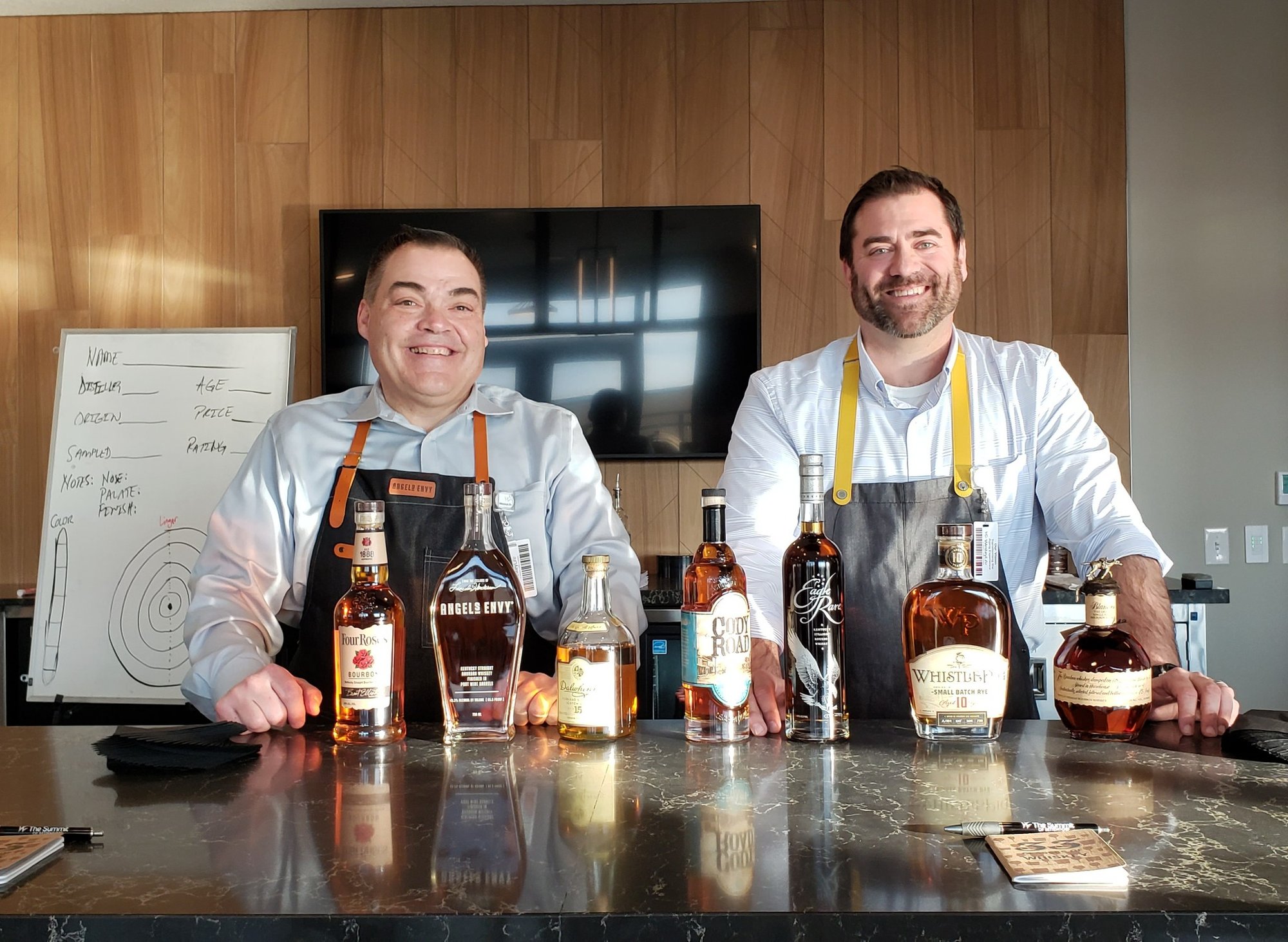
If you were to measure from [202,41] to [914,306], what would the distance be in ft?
10.1

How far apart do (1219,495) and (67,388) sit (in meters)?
3.69

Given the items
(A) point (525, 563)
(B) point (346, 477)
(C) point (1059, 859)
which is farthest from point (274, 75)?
(C) point (1059, 859)

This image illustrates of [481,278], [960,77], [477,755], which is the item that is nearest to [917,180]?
[481,278]

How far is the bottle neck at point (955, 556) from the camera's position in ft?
3.46

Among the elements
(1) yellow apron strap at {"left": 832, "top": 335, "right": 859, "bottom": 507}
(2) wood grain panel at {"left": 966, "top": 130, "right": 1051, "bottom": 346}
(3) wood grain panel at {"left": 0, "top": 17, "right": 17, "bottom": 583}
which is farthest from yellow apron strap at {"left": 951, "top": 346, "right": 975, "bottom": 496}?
(3) wood grain panel at {"left": 0, "top": 17, "right": 17, "bottom": 583}

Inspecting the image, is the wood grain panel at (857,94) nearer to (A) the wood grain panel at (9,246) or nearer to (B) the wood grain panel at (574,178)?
(B) the wood grain panel at (574,178)

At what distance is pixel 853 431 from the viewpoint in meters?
1.66

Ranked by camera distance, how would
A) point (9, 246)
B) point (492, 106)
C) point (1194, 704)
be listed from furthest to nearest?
1. point (9, 246)
2. point (492, 106)
3. point (1194, 704)

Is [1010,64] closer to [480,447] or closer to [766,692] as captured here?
[480,447]

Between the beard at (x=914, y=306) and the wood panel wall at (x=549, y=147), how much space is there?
194cm

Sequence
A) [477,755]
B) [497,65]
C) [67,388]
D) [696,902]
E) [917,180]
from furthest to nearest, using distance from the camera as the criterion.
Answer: [497,65], [67,388], [917,180], [477,755], [696,902]

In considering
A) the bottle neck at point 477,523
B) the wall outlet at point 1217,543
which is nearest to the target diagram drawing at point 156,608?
the bottle neck at point 477,523

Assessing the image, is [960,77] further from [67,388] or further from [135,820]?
[135,820]

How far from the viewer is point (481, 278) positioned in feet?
5.64
